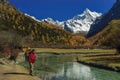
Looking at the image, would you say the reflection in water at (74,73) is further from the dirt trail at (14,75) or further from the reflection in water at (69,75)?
the dirt trail at (14,75)

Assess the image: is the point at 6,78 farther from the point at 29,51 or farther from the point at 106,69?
the point at 106,69

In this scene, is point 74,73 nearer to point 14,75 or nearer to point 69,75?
point 69,75

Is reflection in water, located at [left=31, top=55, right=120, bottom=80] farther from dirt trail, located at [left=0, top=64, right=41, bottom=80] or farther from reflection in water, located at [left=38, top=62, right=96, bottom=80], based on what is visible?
dirt trail, located at [left=0, top=64, right=41, bottom=80]

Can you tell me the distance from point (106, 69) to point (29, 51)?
Answer: 27.8 m

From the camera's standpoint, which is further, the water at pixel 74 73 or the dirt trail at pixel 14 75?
the water at pixel 74 73

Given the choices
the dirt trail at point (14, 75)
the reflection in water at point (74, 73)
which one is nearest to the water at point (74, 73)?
the reflection in water at point (74, 73)

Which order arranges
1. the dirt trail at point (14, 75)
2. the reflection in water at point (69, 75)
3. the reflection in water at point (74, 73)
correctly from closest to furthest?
the dirt trail at point (14, 75), the reflection in water at point (69, 75), the reflection in water at point (74, 73)

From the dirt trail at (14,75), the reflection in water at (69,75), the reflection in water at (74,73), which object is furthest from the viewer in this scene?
the reflection in water at (74,73)

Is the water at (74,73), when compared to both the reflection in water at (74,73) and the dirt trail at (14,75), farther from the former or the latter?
the dirt trail at (14,75)

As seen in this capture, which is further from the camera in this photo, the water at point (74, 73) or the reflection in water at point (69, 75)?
the water at point (74, 73)

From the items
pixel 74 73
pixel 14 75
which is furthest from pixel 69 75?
pixel 14 75

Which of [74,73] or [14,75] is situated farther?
[74,73]

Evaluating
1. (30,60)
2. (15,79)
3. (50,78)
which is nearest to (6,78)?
(15,79)

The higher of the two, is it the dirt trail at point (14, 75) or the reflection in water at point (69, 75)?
the dirt trail at point (14, 75)
